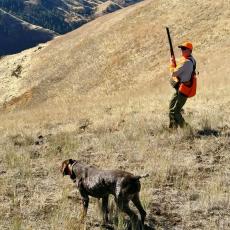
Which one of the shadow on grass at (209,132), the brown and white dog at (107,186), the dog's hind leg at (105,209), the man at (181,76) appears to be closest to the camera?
the brown and white dog at (107,186)

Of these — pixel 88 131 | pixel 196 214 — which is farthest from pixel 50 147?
pixel 196 214

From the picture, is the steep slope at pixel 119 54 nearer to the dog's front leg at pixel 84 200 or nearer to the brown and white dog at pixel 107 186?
the brown and white dog at pixel 107 186

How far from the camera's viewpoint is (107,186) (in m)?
6.43

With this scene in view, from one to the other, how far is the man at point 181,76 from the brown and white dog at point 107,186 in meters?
5.31

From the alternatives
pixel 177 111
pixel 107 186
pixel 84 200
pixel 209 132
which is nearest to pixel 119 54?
pixel 177 111

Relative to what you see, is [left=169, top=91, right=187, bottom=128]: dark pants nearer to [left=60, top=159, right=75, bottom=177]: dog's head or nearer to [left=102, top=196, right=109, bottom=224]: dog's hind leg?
[left=60, top=159, right=75, bottom=177]: dog's head

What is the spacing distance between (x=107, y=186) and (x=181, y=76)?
6.13 m

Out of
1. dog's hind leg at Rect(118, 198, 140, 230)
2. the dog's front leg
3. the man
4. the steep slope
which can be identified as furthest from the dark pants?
the steep slope

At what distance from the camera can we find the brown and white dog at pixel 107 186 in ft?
20.2

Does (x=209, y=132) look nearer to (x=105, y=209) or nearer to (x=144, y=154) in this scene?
(x=144, y=154)

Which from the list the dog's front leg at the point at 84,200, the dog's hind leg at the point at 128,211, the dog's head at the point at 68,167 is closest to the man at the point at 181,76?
the dog's head at the point at 68,167

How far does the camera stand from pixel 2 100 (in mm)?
41594

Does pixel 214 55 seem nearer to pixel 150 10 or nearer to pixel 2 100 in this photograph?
pixel 150 10

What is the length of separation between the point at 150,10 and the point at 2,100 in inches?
596
